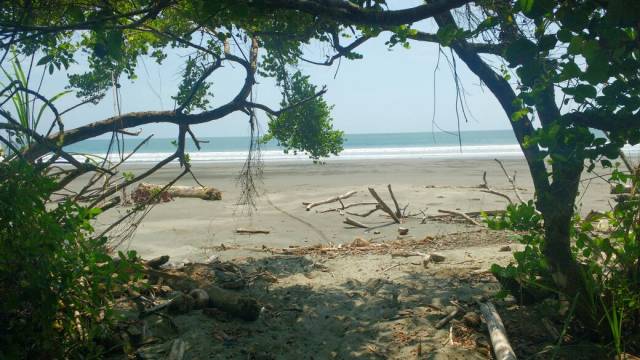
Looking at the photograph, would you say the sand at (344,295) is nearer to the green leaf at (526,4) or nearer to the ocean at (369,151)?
the green leaf at (526,4)

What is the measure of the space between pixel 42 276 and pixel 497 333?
9.30ft

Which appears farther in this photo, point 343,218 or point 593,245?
point 343,218

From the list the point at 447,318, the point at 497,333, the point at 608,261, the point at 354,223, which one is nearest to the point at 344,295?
the point at 447,318

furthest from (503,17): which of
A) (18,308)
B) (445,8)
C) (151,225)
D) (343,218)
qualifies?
(151,225)

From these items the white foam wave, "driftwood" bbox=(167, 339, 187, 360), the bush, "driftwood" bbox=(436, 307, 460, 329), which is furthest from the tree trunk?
the white foam wave

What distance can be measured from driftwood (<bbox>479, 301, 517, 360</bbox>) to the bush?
2.39 m

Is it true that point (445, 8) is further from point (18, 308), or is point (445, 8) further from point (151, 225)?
point (151, 225)

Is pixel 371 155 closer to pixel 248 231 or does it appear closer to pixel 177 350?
pixel 248 231

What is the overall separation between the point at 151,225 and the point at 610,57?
8.50 m

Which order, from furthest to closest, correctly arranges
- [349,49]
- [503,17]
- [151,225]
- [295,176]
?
[295,176] < [151,225] < [349,49] < [503,17]

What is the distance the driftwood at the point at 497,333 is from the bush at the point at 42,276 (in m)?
2.39

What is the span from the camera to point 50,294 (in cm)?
270

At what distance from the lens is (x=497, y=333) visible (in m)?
3.69

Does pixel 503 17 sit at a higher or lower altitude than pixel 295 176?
higher
